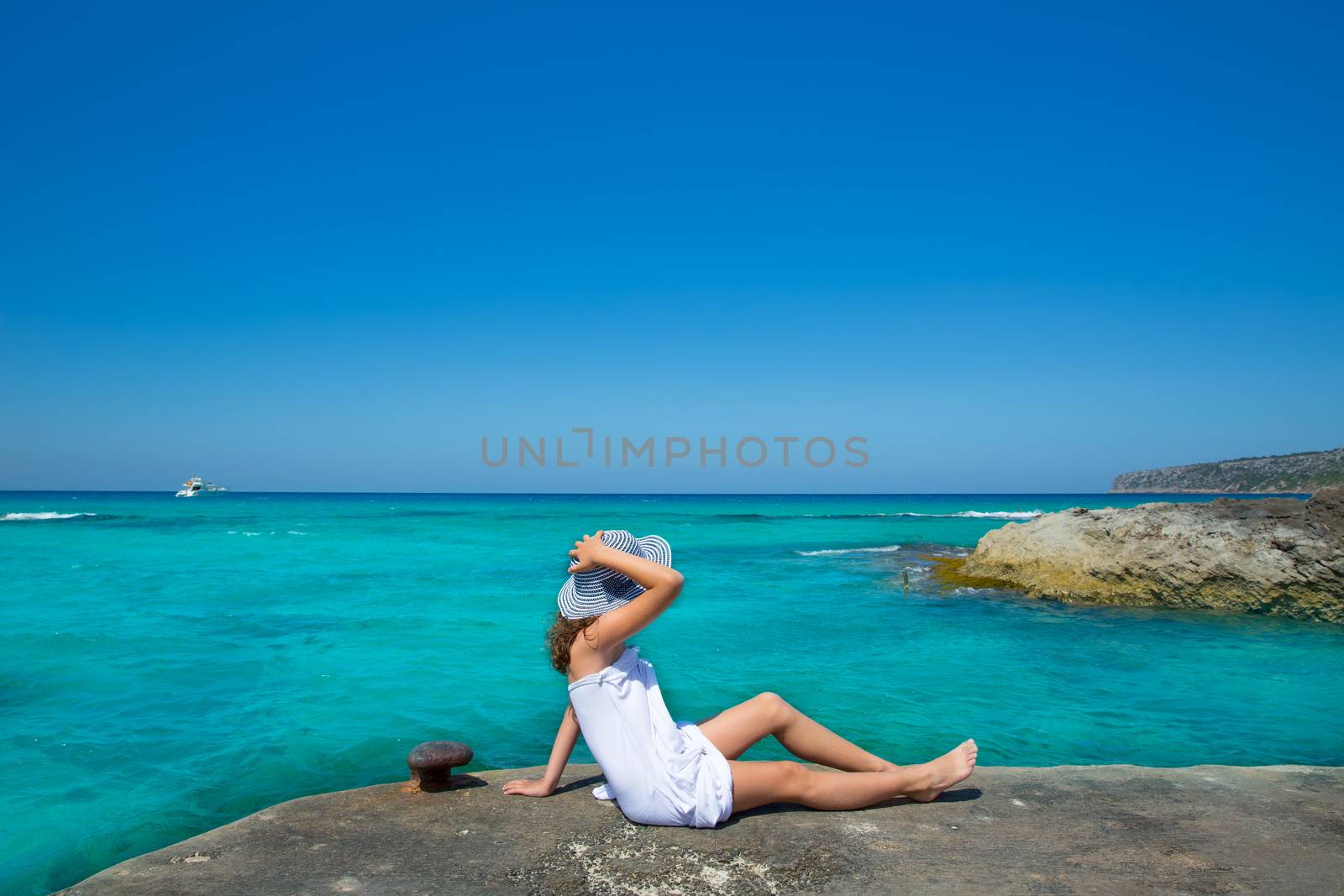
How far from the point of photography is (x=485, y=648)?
468 inches

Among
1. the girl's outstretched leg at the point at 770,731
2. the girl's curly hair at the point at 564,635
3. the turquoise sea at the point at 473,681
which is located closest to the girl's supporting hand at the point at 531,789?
the girl's curly hair at the point at 564,635

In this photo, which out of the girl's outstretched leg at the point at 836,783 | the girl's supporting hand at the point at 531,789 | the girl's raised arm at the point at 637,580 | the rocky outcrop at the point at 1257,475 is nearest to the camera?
the girl's raised arm at the point at 637,580

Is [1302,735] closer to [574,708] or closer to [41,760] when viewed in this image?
[574,708]

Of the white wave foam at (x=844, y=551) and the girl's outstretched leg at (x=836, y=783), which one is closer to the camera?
the girl's outstretched leg at (x=836, y=783)

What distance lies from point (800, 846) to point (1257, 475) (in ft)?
338

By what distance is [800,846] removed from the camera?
390 cm

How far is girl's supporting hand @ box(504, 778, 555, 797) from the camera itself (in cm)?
470

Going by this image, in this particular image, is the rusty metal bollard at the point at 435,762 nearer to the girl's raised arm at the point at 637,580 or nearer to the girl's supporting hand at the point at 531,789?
the girl's supporting hand at the point at 531,789

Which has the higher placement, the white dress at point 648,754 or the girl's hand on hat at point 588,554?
the girl's hand on hat at point 588,554

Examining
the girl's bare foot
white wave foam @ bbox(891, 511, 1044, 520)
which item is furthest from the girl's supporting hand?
white wave foam @ bbox(891, 511, 1044, 520)

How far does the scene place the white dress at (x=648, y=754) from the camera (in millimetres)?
3980

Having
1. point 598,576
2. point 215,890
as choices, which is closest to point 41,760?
point 215,890

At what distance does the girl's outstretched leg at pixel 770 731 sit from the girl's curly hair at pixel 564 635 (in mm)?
795

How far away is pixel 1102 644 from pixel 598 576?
34.2ft
